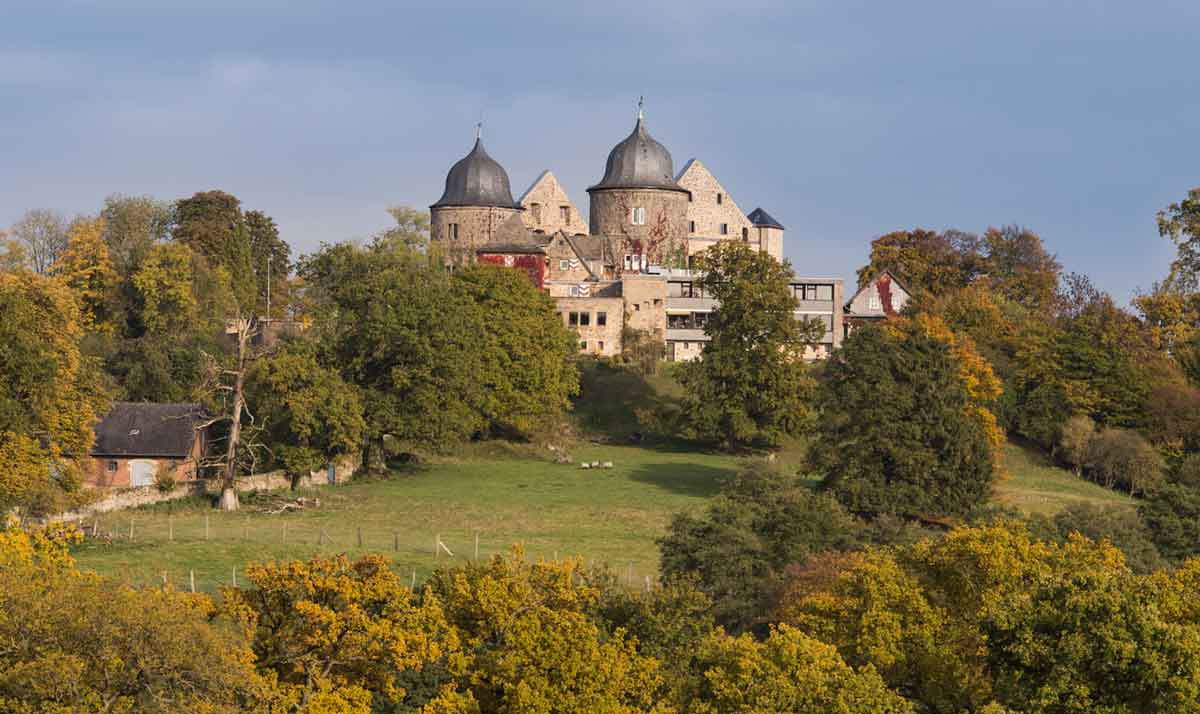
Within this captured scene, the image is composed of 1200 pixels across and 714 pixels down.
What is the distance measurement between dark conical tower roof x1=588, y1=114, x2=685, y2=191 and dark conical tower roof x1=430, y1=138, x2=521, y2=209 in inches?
218

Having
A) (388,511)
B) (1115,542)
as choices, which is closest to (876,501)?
(1115,542)

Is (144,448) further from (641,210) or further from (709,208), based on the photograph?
(709,208)

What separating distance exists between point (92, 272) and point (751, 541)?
47868 mm

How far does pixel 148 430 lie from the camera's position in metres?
56.3

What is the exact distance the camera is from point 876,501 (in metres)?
51.6

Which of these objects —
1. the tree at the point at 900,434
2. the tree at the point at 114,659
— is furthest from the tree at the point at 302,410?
the tree at the point at 114,659

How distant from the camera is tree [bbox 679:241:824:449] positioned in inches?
2749

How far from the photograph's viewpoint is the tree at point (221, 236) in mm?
85438

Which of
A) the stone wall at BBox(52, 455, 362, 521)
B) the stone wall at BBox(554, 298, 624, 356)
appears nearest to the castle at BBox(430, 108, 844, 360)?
the stone wall at BBox(554, 298, 624, 356)

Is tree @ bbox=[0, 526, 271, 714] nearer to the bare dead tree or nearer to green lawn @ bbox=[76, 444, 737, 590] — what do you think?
green lawn @ bbox=[76, 444, 737, 590]

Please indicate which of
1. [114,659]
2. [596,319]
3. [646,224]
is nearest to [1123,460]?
[596,319]

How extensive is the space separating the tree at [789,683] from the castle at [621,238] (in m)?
60.2

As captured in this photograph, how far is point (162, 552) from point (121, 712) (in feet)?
64.1

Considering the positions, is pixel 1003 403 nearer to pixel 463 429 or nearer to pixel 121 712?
pixel 463 429
